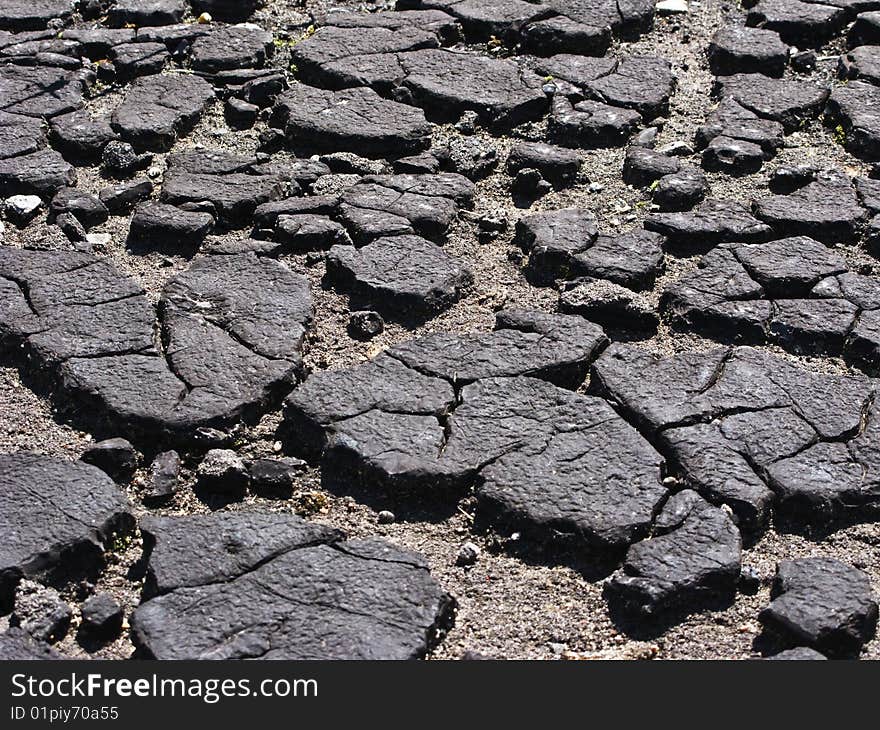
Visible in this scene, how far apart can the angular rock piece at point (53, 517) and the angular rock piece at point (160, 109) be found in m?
1.99

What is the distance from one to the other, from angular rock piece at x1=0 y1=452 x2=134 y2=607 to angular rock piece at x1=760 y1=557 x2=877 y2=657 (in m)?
1.62

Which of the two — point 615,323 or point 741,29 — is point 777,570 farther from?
point 741,29

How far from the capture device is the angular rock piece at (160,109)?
4969mm

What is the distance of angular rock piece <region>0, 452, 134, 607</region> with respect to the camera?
301 centimetres

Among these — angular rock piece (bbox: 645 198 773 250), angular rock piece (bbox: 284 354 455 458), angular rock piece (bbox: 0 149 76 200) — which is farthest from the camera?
angular rock piece (bbox: 0 149 76 200)

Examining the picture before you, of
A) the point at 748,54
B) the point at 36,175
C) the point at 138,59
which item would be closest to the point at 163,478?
the point at 36,175

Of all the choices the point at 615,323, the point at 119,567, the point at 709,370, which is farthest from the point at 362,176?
the point at 119,567

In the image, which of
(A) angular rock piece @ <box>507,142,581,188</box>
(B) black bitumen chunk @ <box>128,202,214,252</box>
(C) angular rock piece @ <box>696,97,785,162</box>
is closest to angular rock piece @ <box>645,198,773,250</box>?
(A) angular rock piece @ <box>507,142,581,188</box>

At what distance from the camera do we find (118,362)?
12.1 ft

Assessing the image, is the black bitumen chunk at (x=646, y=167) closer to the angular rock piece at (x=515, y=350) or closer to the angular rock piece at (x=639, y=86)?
the angular rock piece at (x=639, y=86)

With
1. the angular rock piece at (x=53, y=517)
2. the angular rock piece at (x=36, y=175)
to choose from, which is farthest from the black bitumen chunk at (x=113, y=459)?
the angular rock piece at (x=36, y=175)

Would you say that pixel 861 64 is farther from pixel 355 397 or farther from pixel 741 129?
pixel 355 397

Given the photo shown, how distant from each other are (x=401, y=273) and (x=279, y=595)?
4.95 ft

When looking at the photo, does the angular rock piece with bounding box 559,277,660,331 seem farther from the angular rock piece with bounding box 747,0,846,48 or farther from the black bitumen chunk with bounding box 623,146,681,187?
the angular rock piece with bounding box 747,0,846,48
